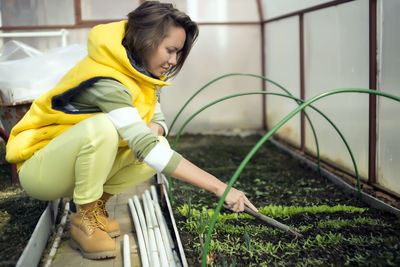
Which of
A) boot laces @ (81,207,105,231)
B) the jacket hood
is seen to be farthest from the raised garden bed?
the jacket hood

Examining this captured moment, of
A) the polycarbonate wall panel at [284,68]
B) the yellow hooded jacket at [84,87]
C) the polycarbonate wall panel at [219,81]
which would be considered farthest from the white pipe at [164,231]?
the polycarbonate wall panel at [219,81]

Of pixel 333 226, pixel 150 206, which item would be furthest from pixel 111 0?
pixel 333 226

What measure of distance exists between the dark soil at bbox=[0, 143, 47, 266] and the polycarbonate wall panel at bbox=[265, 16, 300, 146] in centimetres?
249

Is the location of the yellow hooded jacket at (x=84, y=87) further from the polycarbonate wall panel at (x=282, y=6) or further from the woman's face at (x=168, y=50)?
the polycarbonate wall panel at (x=282, y=6)

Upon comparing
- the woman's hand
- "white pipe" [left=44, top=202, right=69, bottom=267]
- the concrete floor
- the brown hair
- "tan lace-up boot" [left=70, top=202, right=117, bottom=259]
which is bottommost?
the concrete floor

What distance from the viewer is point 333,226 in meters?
2.06

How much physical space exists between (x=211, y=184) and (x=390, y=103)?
1460mm

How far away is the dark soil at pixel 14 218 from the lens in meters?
1.68

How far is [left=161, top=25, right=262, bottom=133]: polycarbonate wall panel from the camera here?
4863mm

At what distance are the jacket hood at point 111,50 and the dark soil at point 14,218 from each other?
0.80 meters

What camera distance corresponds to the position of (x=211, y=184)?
1.53m

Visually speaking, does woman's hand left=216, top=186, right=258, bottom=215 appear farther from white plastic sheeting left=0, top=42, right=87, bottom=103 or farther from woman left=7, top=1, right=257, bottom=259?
white plastic sheeting left=0, top=42, right=87, bottom=103

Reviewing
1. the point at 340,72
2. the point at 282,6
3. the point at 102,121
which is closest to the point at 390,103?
the point at 340,72

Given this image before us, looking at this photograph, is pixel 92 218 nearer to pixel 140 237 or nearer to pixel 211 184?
pixel 140 237
